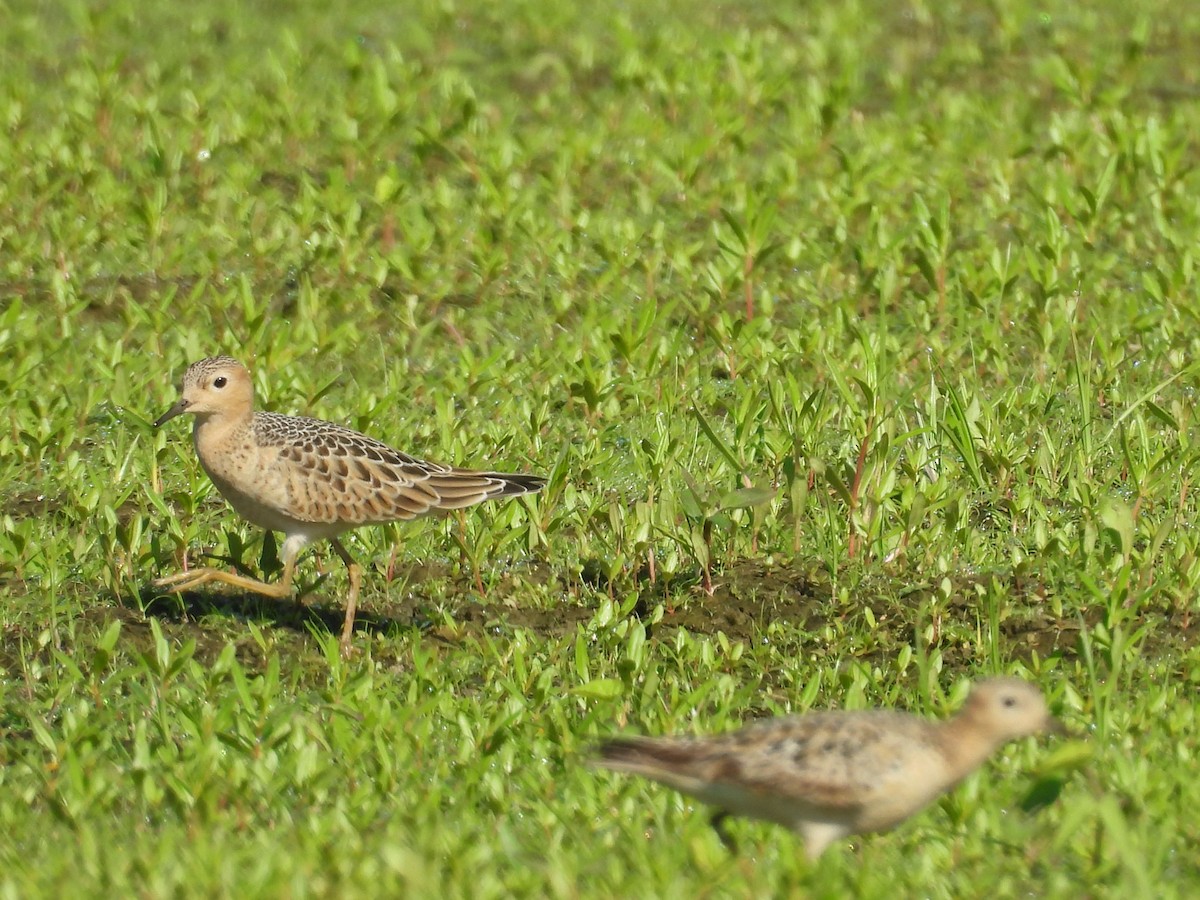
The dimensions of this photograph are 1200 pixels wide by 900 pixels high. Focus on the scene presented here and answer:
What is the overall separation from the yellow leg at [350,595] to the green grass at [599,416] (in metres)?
0.09

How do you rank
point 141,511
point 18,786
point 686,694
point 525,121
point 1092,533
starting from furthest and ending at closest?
1. point 525,121
2. point 141,511
3. point 1092,533
4. point 686,694
5. point 18,786

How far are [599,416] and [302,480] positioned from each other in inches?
75.4

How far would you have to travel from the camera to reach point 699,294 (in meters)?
10.0

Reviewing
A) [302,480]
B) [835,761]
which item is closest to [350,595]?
[302,480]

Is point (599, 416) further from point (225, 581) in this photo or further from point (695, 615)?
point (225, 581)

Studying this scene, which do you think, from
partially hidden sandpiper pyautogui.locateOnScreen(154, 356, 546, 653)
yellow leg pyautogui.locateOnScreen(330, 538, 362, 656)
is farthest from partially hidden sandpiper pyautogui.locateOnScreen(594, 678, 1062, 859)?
partially hidden sandpiper pyautogui.locateOnScreen(154, 356, 546, 653)

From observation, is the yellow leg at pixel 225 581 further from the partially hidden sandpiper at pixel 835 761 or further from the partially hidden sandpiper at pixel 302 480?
the partially hidden sandpiper at pixel 835 761

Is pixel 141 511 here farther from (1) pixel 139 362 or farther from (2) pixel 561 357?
(2) pixel 561 357

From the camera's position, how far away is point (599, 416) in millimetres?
8867

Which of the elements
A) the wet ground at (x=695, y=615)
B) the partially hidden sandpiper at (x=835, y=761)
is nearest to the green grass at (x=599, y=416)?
the wet ground at (x=695, y=615)

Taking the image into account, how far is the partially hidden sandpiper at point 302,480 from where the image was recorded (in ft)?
24.0

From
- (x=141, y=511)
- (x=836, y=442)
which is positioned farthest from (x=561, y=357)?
(x=141, y=511)

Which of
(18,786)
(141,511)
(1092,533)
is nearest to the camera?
(18,786)

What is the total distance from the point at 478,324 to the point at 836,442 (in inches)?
83.6
